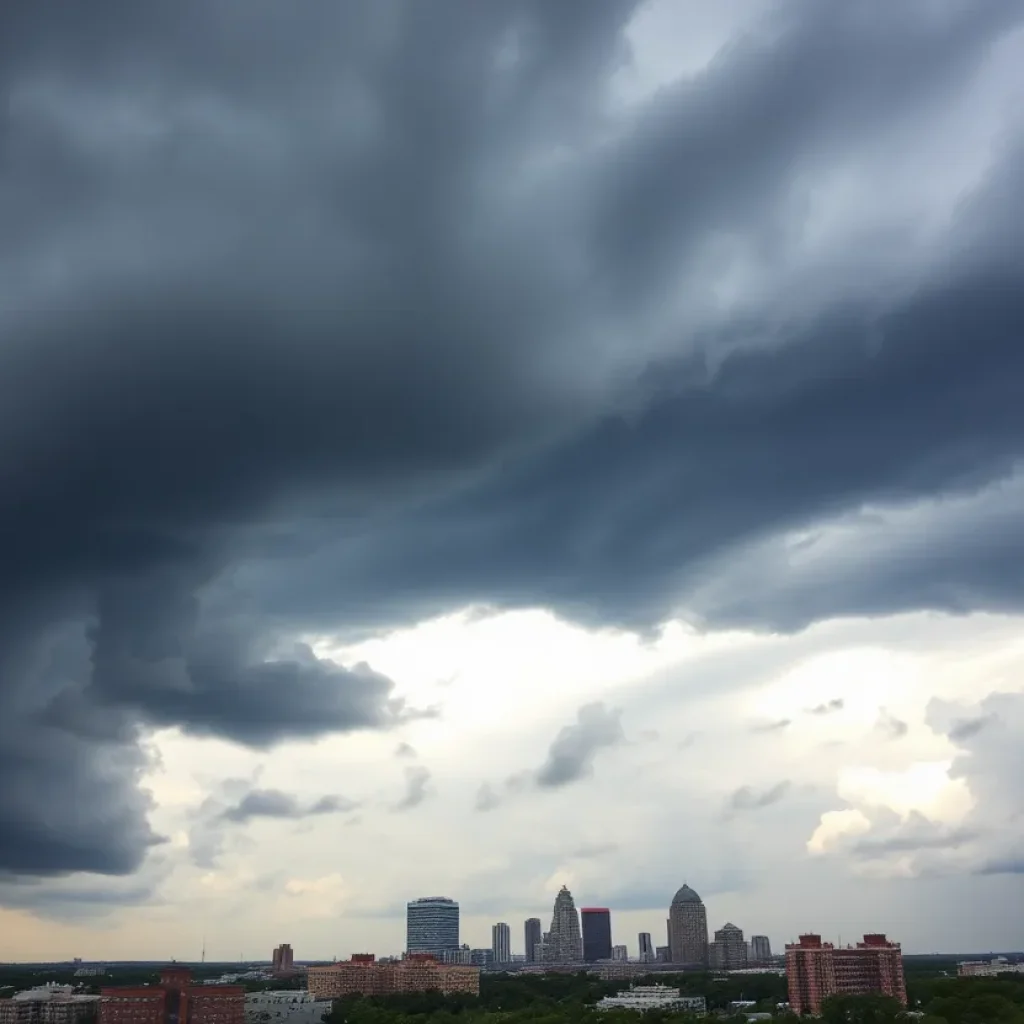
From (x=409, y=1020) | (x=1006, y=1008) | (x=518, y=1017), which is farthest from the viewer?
(x=409, y=1020)

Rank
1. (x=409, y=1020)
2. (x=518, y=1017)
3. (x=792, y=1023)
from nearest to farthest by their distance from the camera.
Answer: (x=792, y=1023), (x=518, y=1017), (x=409, y=1020)

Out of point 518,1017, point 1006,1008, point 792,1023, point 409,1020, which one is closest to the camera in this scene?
point 1006,1008

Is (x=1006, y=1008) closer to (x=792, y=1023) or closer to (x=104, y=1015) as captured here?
(x=792, y=1023)

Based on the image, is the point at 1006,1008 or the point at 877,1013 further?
the point at 877,1013

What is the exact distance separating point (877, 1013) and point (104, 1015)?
135491 mm

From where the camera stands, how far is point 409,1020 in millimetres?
190000

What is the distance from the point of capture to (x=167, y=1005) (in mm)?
193500

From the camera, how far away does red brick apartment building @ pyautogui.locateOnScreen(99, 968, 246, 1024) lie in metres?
194

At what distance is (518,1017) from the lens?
165m

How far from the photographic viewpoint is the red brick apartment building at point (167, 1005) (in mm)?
193750

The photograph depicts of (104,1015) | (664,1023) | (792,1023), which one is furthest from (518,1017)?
(104,1015)

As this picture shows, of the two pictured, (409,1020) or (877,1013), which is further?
(409,1020)

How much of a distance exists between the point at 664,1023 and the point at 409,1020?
59354mm

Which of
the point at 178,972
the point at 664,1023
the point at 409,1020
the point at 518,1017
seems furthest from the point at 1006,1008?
the point at 178,972
